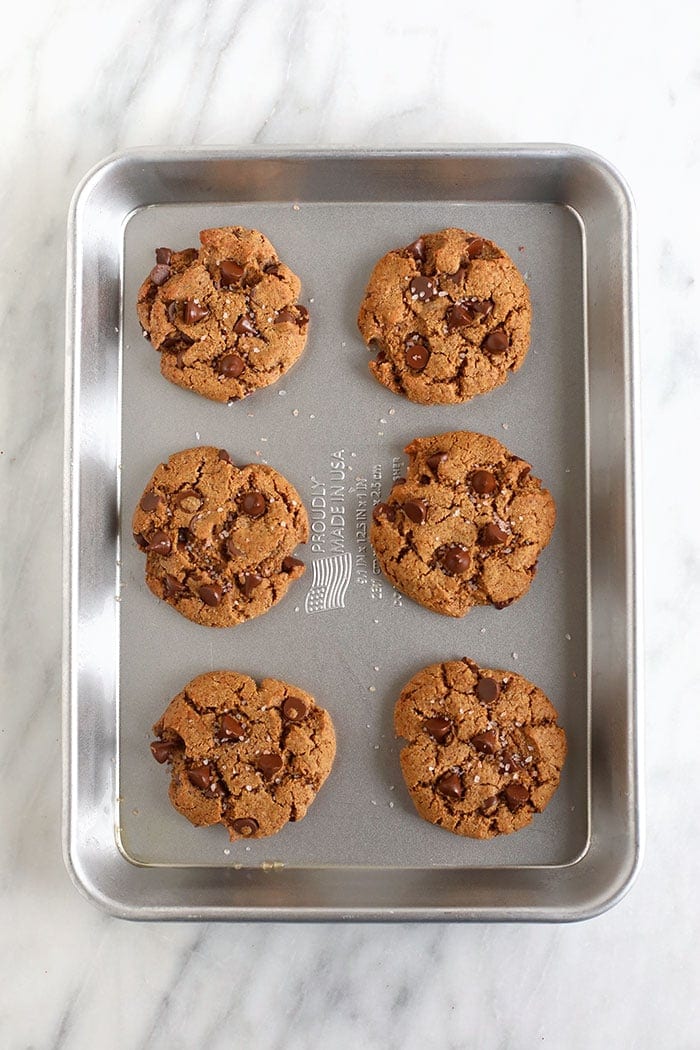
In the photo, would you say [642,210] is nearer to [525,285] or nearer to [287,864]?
[525,285]

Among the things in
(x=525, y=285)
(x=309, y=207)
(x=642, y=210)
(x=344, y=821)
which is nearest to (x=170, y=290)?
(x=309, y=207)

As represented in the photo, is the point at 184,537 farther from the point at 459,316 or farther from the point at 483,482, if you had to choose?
the point at 459,316

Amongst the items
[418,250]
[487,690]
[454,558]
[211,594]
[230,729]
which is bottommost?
[230,729]

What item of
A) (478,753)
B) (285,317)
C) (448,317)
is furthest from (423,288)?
(478,753)

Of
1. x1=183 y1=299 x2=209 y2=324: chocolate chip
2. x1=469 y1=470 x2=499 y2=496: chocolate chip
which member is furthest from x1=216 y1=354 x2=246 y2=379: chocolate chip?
x1=469 y1=470 x2=499 y2=496: chocolate chip

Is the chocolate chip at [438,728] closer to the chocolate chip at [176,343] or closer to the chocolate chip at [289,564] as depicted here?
the chocolate chip at [289,564]
